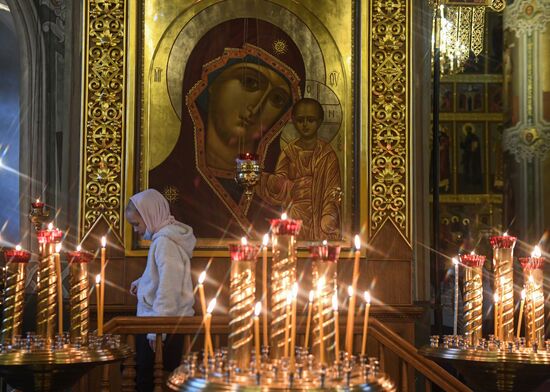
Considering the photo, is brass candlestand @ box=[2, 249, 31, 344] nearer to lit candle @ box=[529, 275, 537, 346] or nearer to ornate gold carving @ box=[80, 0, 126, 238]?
lit candle @ box=[529, 275, 537, 346]

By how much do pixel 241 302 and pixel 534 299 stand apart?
1.54 m

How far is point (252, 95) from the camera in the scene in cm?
809

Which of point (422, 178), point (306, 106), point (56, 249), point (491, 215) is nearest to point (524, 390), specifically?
point (56, 249)

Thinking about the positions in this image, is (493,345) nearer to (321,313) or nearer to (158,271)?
(321,313)

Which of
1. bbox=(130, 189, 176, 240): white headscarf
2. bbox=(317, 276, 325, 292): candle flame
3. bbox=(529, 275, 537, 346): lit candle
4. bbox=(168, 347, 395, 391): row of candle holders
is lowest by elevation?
bbox=(168, 347, 395, 391): row of candle holders

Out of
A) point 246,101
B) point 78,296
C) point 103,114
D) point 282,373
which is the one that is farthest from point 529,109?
point 282,373

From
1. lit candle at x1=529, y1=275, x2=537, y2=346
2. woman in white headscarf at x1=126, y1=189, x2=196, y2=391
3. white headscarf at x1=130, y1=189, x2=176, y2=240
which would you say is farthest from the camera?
white headscarf at x1=130, y1=189, x2=176, y2=240

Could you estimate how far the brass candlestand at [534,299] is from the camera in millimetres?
4133

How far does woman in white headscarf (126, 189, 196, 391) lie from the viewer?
6086 mm

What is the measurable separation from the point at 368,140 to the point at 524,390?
4.04 m

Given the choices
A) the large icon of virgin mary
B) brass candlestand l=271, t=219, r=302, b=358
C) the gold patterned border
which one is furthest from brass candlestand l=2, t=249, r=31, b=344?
the gold patterned border

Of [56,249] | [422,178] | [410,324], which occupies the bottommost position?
[410,324]

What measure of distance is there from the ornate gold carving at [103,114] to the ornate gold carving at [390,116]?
1921 millimetres

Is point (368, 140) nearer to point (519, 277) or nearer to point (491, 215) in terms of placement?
point (519, 277)
